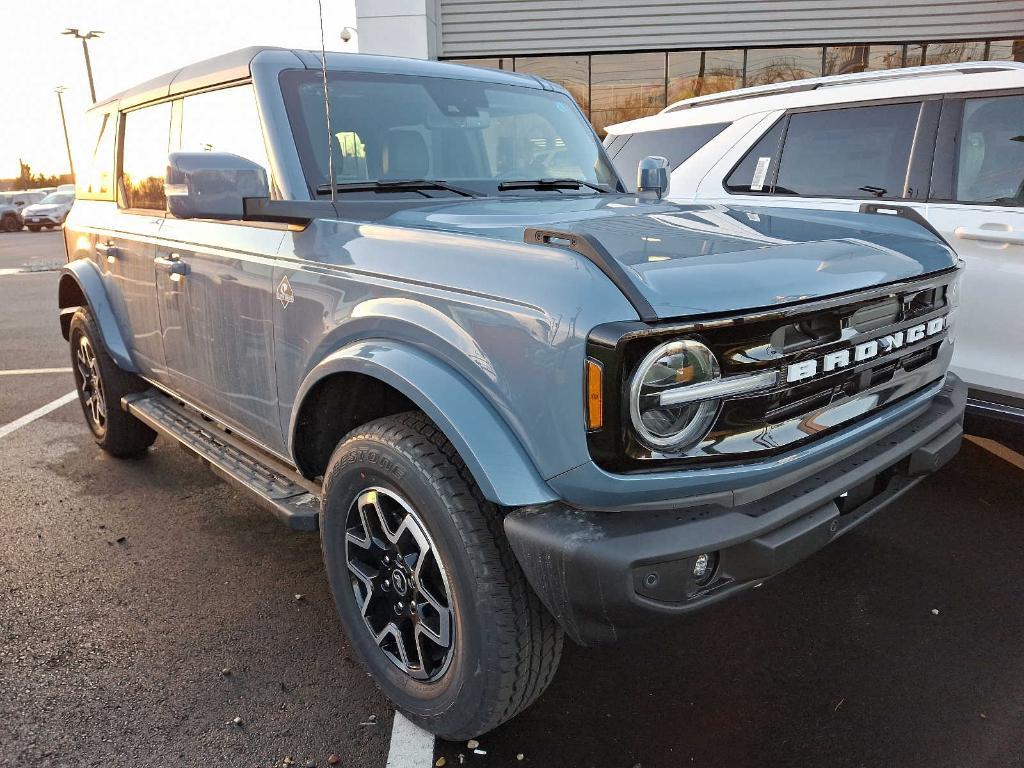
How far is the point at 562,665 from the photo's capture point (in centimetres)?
279

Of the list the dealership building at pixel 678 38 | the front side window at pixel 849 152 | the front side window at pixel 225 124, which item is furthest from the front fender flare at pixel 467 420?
the dealership building at pixel 678 38

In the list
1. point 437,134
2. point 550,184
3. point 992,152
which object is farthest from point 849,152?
point 437,134

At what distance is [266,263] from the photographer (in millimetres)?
2777

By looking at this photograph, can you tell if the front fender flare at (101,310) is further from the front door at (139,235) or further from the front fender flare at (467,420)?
the front fender flare at (467,420)

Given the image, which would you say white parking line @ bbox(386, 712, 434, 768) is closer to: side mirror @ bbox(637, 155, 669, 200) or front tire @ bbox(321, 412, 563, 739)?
front tire @ bbox(321, 412, 563, 739)

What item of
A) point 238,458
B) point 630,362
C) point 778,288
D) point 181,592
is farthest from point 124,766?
point 778,288

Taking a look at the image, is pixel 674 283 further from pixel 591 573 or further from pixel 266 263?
pixel 266 263

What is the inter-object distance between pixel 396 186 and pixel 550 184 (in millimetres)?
720

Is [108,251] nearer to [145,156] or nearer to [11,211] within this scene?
[145,156]

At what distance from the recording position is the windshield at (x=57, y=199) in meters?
33.1

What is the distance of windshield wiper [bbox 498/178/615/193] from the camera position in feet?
10.4

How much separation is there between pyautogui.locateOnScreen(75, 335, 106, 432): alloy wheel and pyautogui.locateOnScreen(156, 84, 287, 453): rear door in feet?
4.18

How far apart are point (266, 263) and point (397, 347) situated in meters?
0.83

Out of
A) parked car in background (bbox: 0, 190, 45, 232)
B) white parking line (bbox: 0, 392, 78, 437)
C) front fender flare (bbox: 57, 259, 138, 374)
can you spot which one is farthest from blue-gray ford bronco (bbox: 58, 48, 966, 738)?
parked car in background (bbox: 0, 190, 45, 232)
